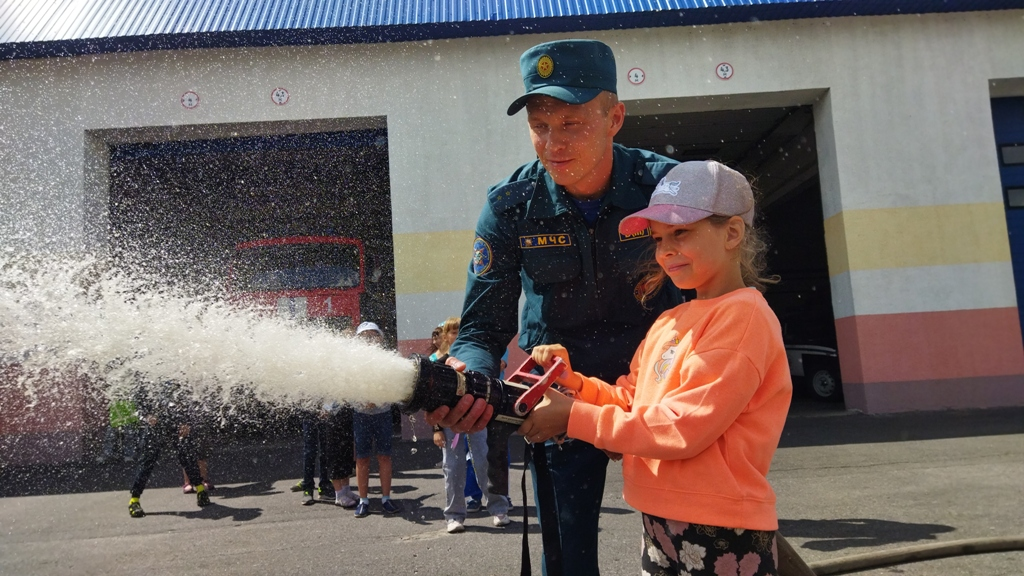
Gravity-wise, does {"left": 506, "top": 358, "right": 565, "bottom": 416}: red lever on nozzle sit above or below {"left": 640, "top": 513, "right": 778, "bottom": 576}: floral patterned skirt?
above

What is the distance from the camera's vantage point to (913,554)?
374cm

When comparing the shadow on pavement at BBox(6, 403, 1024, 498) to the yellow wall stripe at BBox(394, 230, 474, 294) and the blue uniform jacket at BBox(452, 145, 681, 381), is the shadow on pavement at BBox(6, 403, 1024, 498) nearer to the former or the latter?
the yellow wall stripe at BBox(394, 230, 474, 294)

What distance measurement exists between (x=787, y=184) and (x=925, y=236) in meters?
7.08

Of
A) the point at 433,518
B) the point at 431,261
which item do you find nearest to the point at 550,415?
the point at 433,518

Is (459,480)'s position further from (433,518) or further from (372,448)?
(372,448)

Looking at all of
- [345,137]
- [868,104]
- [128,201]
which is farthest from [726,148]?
[128,201]

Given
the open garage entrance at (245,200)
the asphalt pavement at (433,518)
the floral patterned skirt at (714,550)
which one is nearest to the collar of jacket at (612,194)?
the floral patterned skirt at (714,550)

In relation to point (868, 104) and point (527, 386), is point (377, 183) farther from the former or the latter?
point (527, 386)

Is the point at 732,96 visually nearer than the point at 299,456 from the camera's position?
No

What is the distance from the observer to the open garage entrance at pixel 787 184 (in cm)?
1344

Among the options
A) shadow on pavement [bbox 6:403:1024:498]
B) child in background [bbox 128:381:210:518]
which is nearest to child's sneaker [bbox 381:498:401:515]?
shadow on pavement [bbox 6:403:1024:498]

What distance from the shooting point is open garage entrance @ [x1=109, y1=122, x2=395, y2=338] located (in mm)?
11555

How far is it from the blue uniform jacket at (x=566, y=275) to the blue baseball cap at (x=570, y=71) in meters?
0.31

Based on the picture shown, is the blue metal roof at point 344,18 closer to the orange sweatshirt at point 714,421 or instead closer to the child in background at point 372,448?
the child in background at point 372,448
